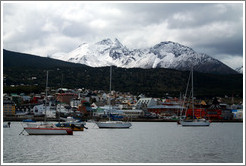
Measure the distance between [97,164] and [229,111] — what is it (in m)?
125

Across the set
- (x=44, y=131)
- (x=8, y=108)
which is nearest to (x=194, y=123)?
(x=44, y=131)

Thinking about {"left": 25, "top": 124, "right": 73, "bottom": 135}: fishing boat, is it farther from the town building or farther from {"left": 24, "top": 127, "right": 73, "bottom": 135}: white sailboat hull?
the town building

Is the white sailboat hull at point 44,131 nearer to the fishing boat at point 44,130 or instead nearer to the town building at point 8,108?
the fishing boat at point 44,130

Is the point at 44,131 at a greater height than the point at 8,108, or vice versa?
the point at 8,108

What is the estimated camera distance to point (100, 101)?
184 meters

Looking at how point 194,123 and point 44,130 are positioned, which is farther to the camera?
point 194,123

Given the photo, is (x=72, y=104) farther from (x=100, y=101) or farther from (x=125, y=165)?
(x=125, y=165)

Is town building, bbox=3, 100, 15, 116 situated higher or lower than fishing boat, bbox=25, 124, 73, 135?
higher

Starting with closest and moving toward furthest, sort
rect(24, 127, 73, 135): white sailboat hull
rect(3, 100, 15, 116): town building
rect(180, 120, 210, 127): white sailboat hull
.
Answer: rect(24, 127, 73, 135): white sailboat hull → rect(180, 120, 210, 127): white sailboat hull → rect(3, 100, 15, 116): town building

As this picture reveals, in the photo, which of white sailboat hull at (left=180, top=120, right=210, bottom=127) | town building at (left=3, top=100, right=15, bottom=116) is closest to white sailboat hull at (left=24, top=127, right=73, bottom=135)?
white sailboat hull at (left=180, top=120, right=210, bottom=127)

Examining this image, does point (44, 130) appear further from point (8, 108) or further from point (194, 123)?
point (8, 108)

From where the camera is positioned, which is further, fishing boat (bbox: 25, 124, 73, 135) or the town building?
the town building

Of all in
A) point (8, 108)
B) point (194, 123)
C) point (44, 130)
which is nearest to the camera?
point (44, 130)

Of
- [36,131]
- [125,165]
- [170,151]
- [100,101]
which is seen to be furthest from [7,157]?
[100,101]
